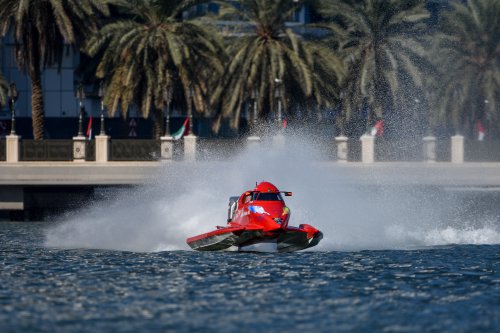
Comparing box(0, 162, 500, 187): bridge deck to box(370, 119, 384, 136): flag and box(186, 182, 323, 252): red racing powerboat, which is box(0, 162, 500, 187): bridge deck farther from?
box(186, 182, 323, 252): red racing powerboat

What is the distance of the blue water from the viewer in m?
24.2

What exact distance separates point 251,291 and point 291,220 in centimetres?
1421

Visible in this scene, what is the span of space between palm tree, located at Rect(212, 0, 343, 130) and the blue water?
30.1 m

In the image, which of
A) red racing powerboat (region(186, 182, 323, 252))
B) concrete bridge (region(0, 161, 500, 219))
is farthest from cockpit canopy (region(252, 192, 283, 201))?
concrete bridge (region(0, 161, 500, 219))

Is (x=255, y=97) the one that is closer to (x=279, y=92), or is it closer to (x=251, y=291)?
(x=279, y=92)

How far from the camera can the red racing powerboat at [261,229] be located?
116ft

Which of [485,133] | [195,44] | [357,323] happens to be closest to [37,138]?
[195,44]

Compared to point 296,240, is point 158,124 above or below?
above

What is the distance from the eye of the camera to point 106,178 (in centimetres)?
6275

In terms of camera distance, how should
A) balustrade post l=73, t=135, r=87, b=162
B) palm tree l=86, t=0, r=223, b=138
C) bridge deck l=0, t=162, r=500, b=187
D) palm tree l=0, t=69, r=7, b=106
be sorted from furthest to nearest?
palm tree l=0, t=69, r=7, b=106 < palm tree l=86, t=0, r=223, b=138 < balustrade post l=73, t=135, r=87, b=162 < bridge deck l=0, t=162, r=500, b=187

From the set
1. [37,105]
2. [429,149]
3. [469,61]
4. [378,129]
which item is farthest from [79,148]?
[469,61]

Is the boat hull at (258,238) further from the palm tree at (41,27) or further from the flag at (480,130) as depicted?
the flag at (480,130)

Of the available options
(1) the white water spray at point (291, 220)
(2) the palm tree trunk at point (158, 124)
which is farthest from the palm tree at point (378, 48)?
(1) the white water spray at point (291, 220)

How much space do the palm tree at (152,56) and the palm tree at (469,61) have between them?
48.3 ft
